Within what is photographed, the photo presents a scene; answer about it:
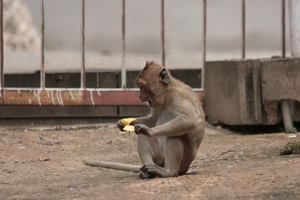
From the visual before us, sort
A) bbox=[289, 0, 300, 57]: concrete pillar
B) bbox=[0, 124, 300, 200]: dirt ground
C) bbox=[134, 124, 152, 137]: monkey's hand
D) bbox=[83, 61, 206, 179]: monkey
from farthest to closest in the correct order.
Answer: bbox=[289, 0, 300, 57]: concrete pillar, bbox=[83, 61, 206, 179]: monkey, bbox=[134, 124, 152, 137]: monkey's hand, bbox=[0, 124, 300, 200]: dirt ground

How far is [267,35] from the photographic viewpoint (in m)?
15.4

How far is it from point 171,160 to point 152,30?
6803 millimetres

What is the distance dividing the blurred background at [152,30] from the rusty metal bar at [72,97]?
89cm

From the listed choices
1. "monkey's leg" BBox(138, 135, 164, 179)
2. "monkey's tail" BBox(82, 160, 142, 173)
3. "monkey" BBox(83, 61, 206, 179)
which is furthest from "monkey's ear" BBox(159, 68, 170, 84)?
"monkey's tail" BBox(82, 160, 142, 173)

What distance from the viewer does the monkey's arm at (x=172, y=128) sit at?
751 centimetres

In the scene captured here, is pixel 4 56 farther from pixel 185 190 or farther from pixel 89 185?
pixel 185 190

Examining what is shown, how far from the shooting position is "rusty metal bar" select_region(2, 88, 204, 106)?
444 inches

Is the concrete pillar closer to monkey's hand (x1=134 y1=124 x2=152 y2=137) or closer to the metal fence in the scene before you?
the metal fence

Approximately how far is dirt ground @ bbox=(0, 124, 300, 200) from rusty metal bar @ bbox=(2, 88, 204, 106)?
1.31 ft

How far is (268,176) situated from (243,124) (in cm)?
395

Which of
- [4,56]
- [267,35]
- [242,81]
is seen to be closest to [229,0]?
[267,35]

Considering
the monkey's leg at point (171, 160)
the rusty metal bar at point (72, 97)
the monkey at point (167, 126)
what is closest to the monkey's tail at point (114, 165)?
the monkey at point (167, 126)

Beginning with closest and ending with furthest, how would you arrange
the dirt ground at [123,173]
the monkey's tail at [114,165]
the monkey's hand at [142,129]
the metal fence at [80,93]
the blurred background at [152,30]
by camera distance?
the dirt ground at [123,173]
the monkey's hand at [142,129]
the monkey's tail at [114,165]
the metal fence at [80,93]
the blurred background at [152,30]

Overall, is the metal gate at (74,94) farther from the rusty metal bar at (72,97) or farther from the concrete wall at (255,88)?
the concrete wall at (255,88)
